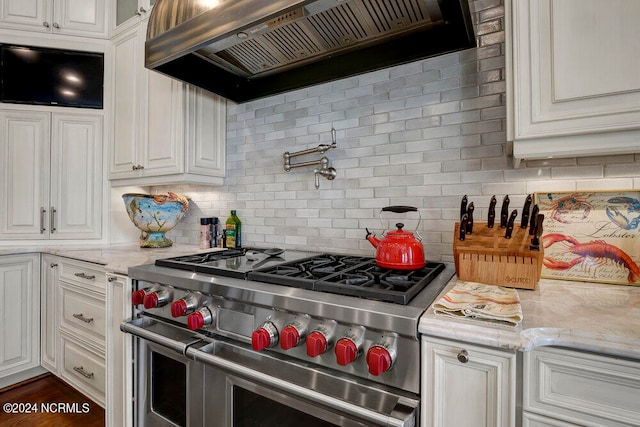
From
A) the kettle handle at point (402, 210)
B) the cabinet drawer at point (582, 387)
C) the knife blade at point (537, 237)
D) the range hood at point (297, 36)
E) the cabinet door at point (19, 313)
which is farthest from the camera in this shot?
the cabinet door at point (19, 313)

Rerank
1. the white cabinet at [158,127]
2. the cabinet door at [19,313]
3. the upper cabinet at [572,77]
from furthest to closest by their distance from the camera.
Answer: the cabinet door at [19,313] < the white cabinet at [158,127] < the upper cabinet at [572,77]

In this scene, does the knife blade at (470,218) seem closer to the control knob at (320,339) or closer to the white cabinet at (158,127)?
the control knob at (320,339)

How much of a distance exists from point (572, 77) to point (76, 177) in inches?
113

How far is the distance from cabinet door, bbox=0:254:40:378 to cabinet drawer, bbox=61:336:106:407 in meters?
0.34

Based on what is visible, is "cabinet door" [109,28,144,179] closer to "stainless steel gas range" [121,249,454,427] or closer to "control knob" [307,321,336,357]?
"stainless steel gas range" [121,249,454,427]

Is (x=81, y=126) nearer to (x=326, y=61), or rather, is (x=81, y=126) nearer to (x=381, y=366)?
(x=326, y=61)

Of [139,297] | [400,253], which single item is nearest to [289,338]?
[400,253]

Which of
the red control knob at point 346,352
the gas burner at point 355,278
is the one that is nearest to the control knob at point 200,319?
the gas burner at point 355,278

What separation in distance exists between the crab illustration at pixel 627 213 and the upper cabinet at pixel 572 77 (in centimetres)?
26

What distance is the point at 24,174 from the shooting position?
2.23 m

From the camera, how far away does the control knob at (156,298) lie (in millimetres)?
1251

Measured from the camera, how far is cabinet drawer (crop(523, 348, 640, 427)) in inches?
25.7

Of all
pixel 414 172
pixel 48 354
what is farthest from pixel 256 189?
pixel 48 354

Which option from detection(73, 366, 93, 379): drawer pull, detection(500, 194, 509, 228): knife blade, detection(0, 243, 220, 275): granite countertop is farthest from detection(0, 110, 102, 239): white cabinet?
detection(500, 194, 509, 228): knife blade
